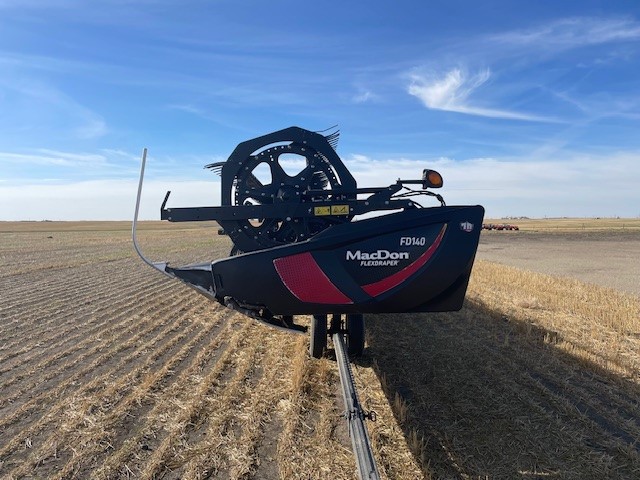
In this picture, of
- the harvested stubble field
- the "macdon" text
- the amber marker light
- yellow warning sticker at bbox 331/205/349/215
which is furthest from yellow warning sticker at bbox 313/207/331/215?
the harvested stubble field

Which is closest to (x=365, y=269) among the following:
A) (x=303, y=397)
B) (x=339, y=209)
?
(x=339, y=209)

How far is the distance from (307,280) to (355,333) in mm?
1945

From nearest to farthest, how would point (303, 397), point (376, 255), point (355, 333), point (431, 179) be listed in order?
point (376, 255), point (431, 179), point (303, 397), point (355, 333)

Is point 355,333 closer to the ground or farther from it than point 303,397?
farther from it

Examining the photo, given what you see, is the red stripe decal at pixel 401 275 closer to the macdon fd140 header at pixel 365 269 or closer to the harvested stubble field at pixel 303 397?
the macdon fd140 header at pixel 365 269

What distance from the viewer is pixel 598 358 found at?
5.88 m

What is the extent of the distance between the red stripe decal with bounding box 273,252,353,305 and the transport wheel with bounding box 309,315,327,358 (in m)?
1.59

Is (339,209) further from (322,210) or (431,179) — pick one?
(431,179)

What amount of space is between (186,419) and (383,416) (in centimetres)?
176

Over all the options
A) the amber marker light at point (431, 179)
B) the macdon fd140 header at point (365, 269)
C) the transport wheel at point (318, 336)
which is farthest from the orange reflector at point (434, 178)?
the transport wheel at point (318, 336)

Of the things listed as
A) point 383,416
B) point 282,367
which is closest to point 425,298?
point 383,416

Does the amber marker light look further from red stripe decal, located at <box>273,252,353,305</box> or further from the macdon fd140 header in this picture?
red stripe decal, located at <box>273,252,353,305</box>

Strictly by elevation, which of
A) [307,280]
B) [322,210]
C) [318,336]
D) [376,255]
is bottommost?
[318,336]

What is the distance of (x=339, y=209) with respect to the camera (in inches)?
174
